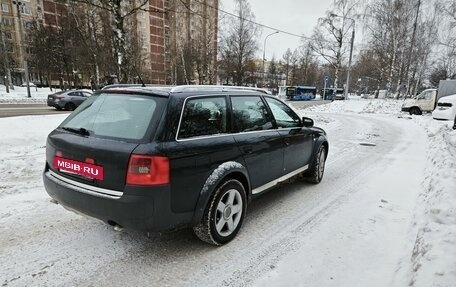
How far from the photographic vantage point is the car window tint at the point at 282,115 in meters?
4.36

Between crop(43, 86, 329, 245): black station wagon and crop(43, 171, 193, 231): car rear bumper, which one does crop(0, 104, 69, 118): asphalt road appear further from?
crop(43, 171, 193, 231): car rear bumper

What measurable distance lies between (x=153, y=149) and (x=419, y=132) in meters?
13.3

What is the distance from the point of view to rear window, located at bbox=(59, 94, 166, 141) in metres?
2.79

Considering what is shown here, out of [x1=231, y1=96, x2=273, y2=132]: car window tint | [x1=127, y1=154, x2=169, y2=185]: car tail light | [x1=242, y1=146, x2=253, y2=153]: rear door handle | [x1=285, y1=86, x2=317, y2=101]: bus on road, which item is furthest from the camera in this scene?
[x1=285, y1=86, x2=317, y2=101]: bus on road

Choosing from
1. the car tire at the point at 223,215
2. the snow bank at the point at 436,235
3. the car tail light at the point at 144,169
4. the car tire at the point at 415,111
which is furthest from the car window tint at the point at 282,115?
the car tire at the point at 415,111

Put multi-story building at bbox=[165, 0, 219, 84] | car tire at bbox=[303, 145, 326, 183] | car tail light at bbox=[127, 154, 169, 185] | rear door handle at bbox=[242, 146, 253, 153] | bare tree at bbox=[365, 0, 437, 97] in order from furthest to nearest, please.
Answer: multi-story building at bbox=[165, 0, 219, 84]
bare tree at bbox=[365, 0, 437, 97]
car tire at bbox=[303, 145, 326, 183]
rear door handle at bbox=[242, 146, 253, 153]
car tail light at bbox=[127, 154, 169, 185]

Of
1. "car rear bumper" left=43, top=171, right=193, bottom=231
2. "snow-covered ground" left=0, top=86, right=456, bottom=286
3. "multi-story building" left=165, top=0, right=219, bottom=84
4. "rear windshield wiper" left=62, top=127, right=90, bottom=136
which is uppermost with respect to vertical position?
"multi-story building" left=165, top=0, right=219, bottom=84

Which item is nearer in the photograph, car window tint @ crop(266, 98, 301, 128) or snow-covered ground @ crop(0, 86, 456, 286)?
snow-covered ground @ crop(0, 86, 456, 286)

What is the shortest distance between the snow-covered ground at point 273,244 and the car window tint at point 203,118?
1.25 metres

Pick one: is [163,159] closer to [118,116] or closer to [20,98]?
[118,116]

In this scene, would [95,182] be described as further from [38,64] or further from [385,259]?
[38,64]

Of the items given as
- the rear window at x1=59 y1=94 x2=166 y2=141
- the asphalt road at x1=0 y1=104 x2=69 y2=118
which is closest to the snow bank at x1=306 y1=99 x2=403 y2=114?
the asphalt road at x1=0 y1=104 x2=69 y2=118

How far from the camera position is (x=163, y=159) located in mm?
2602

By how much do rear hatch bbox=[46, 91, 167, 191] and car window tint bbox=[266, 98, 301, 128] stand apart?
1.94 m
